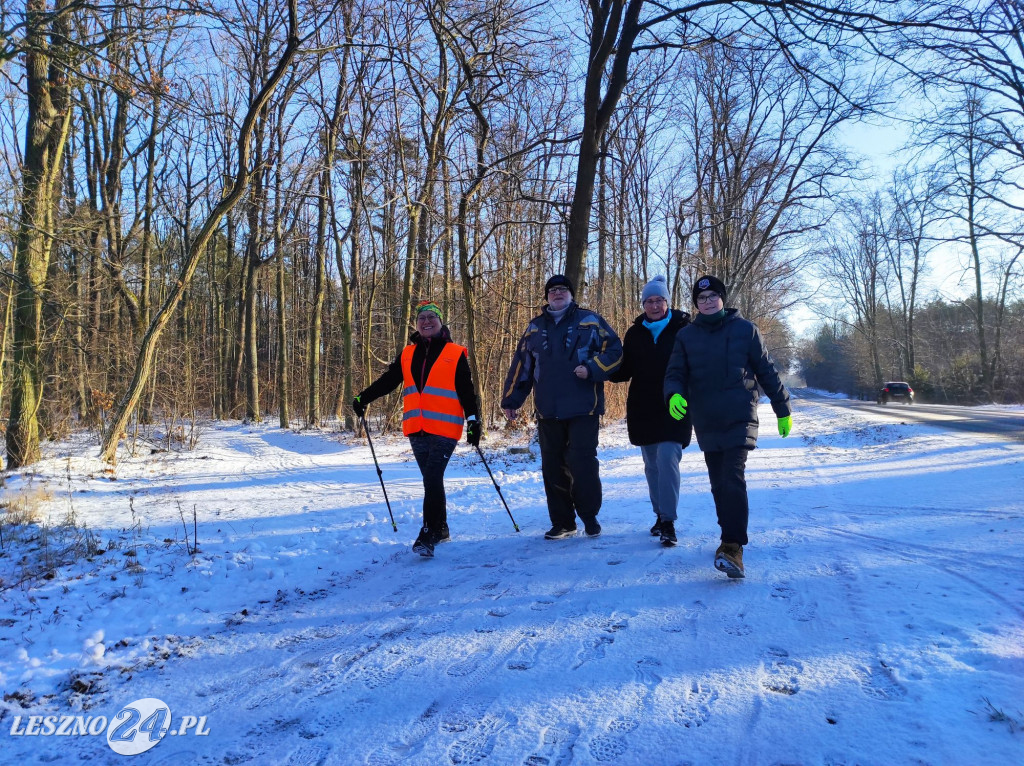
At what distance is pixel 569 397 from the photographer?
507 centimetres

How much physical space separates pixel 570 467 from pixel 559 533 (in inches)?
23.9

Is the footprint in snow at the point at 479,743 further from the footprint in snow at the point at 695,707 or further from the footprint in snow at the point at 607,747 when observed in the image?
the footprint in snow at the point at 695,707

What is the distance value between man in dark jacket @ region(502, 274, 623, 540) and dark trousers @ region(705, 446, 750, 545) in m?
1.26

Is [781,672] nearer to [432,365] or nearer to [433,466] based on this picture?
[433,466]

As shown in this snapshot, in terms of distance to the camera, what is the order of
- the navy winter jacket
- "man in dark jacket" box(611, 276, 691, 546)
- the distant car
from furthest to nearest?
the distant car, the navy winter jacket, "man in dark jacket" box(611, 276, 691, 546)

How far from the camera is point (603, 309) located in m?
22.4

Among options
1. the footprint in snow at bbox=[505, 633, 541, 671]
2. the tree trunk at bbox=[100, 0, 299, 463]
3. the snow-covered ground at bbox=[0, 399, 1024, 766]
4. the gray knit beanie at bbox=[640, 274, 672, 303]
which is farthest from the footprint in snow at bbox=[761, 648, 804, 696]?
the tree trunk at bbox=[100, 0, 299, 463]

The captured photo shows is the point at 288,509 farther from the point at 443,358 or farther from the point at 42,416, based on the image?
the point at 42,416

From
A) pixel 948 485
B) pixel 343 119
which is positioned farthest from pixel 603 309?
pixel 948 485

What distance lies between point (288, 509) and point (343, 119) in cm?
1441

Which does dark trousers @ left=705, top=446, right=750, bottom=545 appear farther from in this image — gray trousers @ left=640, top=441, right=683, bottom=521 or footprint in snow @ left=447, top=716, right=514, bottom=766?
footprint in snow @ left=447, top=716, right=514, bottom=766

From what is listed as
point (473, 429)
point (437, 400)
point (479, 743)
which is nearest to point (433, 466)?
point (473, 429)

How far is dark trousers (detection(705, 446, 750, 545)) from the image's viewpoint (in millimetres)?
3949

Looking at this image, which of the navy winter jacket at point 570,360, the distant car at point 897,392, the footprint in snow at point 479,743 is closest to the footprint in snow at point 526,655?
the footprint in snow at point 479,743
